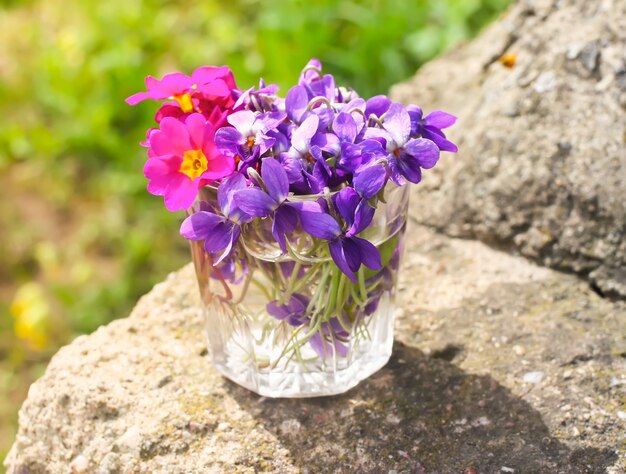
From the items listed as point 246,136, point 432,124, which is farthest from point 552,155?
point 246,136

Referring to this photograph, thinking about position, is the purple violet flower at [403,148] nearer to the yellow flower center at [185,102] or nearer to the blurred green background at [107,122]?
the yellow flower center at [185,102]

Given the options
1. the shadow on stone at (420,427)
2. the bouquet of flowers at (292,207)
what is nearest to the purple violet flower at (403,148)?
the bouquet of flowers at (292,207)

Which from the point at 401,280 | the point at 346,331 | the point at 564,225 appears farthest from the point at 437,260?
the point at 346,331

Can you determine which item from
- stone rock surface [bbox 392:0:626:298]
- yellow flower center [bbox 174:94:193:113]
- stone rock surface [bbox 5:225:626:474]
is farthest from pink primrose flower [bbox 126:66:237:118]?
stone rock surface [bbox 392:0:626:298]

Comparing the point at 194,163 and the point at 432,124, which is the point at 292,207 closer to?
the point at 194,163

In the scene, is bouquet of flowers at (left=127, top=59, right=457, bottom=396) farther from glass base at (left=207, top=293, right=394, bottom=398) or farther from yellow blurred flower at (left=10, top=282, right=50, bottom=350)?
yellow blurred flower at (left=10, top=282, right=50, bottom=350)
